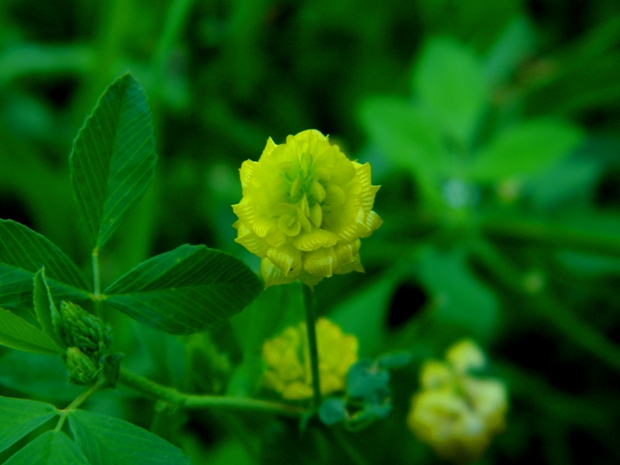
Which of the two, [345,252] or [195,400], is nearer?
[345,252]

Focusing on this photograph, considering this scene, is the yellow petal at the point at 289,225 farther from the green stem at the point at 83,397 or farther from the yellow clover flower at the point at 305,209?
the green stem at the point at 83,397

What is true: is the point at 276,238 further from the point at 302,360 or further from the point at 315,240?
the point at 302,360

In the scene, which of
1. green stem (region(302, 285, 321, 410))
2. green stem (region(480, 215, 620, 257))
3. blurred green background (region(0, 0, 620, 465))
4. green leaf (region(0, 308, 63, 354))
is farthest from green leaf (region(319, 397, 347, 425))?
green stem (region(480, 215, 620, 257))

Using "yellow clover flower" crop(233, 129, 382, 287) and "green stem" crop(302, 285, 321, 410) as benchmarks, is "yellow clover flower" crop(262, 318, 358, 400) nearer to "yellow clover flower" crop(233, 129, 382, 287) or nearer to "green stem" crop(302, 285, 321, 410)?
"green stem" crop(302, 285, 321, 410)

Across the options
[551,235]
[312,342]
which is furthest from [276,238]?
[551,235]

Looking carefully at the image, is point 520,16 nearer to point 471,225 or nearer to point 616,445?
point 471,225

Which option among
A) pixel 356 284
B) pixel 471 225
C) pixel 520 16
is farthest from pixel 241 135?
pixel 520 16
